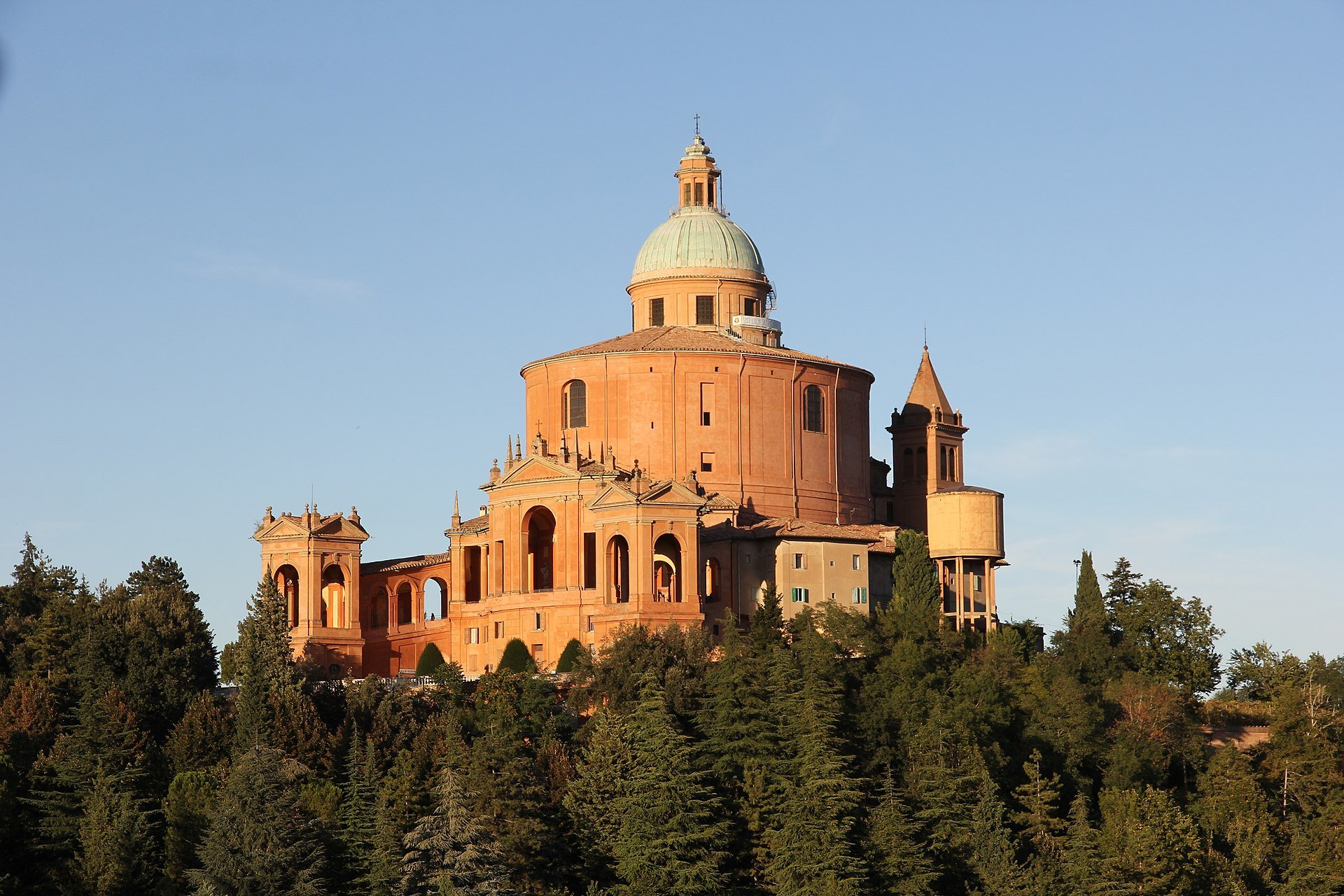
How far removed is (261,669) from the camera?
242 ft

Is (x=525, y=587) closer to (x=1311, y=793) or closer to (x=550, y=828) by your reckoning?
(x=550, y=828)

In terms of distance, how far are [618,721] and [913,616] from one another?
43.2 ft

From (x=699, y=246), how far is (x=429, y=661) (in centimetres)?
1924

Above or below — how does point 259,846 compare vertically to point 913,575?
below

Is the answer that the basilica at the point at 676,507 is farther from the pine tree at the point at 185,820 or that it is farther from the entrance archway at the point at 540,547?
the pine tree at the point at 185,820

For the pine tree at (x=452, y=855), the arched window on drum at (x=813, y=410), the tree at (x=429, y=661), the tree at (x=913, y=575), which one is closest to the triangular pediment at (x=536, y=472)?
the tree at (x=429, y=661)

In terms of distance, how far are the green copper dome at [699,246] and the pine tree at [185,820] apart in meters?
32.7

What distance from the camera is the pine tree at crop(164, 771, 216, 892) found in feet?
214

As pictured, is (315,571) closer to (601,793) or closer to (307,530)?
(307,530)

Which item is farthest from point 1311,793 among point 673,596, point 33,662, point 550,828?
point 33,662

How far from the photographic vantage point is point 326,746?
233 feet

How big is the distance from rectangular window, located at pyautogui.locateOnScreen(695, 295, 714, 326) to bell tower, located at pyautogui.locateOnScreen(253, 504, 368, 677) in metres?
14.5

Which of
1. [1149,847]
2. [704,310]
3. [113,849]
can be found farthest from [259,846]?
[704,310]

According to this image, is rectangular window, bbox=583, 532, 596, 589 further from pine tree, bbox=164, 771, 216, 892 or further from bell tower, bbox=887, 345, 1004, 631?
pine tree, bbox=164, 771, 216, 892
